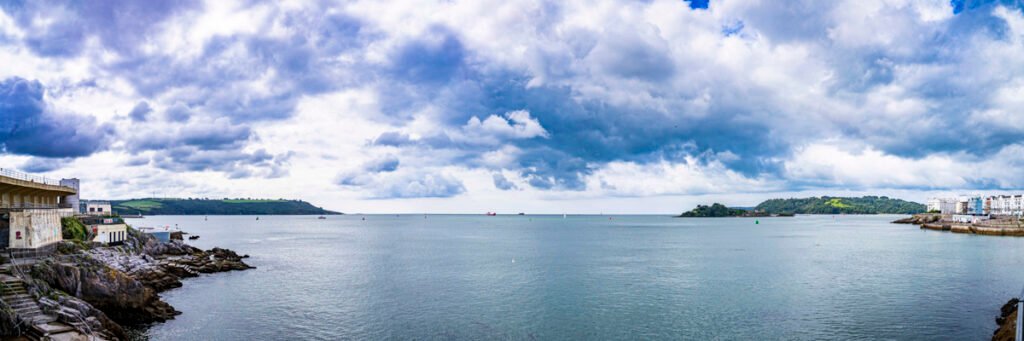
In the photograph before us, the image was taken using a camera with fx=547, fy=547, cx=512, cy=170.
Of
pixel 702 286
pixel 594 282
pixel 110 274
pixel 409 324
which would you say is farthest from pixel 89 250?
pixel 702 286

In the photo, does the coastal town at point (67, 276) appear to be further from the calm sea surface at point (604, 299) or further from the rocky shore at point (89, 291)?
the calm sea surface at point (604, 299)

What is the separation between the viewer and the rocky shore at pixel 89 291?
30.3 metres

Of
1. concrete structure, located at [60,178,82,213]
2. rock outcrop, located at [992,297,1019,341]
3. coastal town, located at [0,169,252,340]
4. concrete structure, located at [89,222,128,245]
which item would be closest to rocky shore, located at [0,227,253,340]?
coastal town, located at [0,169,252,340]

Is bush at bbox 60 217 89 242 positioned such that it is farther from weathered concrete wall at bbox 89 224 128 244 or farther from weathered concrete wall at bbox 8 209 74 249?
weathered concrete wall at bbox 8 209 74 249

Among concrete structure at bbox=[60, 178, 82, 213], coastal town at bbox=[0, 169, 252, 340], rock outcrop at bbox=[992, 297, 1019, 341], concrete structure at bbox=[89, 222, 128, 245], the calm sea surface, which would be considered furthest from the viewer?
concrete structure at bbox=[60, 178, 82, 213]

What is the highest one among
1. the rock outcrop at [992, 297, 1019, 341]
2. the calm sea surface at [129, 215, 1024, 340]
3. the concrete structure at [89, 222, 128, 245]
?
the concrete structure at [89, 222, 128, 245]

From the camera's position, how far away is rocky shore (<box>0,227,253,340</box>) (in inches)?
1193

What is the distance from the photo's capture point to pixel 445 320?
41.0 meters

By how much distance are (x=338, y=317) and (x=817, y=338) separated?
112 feet

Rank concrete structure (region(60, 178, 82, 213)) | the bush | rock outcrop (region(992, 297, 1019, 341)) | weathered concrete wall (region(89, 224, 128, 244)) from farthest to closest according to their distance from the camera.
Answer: concrete structure (region(60, 178, 82, 213))
weathered concrete wall (region(89, 224, 128, 244))
the bush
rock outcrop (region(992, 297, 1019, 341))

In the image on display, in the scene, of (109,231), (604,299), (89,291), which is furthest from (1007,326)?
(109,231)

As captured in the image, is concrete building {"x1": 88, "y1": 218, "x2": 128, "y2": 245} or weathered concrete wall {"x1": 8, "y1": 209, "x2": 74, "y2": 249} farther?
concrete building {"x1": 88, "y1": 218, "x2": 128, "y2": 245}

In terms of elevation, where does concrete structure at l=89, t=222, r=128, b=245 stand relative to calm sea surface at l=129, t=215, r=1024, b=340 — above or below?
above

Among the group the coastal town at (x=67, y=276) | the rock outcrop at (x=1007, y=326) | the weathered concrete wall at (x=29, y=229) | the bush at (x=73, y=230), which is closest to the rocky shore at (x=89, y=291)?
the coastal town at (x=67, y=276)
